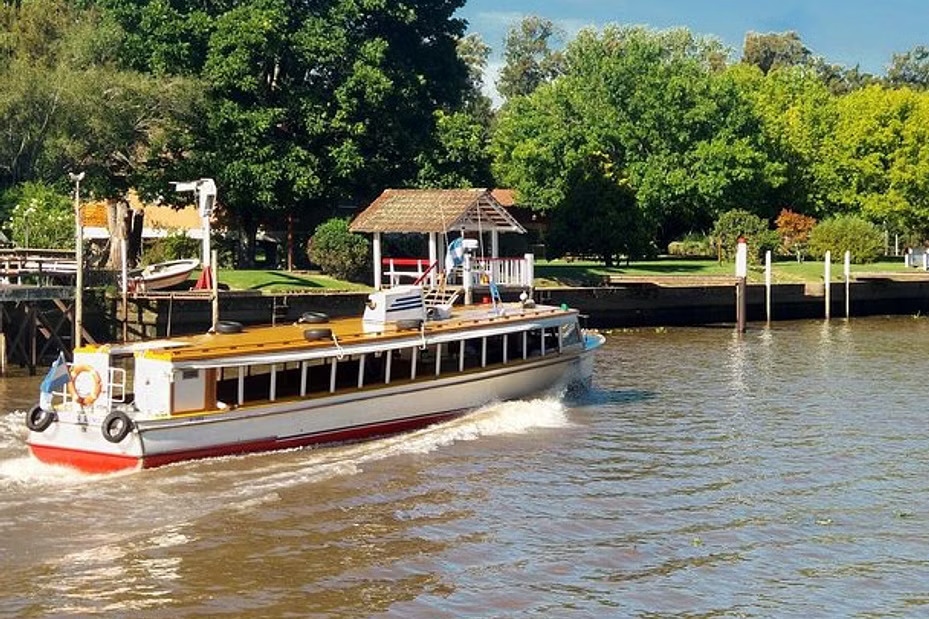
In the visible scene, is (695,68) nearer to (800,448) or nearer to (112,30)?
(112,30)

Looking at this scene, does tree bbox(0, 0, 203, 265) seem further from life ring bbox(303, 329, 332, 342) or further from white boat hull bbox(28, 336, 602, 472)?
life ring bbox(303, 329, 332, 342)

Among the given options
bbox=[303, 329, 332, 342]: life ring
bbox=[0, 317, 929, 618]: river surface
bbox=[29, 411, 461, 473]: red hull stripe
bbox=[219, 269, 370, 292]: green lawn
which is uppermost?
bbox=[219, 269, 370, 292]: green lawn

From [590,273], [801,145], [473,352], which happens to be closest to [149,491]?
[473,352]

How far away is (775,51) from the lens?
149875mm

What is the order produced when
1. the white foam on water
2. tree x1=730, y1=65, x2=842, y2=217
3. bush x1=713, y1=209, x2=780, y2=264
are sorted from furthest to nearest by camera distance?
tree x1=730, y1=65, x2=842, y2=217
bush x1=713, y1=209, x2=780, y2=264
the white foam on water

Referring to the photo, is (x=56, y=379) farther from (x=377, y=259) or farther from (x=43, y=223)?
(x=43, y=223)

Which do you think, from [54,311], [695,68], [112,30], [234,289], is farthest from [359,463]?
[695,68]

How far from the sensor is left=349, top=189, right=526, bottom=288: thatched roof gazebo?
47938 millimetres

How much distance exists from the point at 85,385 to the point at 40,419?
106 centimetres

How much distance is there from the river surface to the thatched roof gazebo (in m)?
16.7

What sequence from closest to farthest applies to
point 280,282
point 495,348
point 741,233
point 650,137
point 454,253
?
point 495,348 → point 454,253 → point 280,282 → point 741,233 → point 650,137

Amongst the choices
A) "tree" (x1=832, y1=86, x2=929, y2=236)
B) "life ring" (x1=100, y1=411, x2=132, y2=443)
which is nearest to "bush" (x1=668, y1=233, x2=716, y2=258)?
"tree" (x1=832, y1=86, x2=929, y2=236)

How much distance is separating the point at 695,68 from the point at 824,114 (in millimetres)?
11317

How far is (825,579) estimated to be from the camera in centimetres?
1814
